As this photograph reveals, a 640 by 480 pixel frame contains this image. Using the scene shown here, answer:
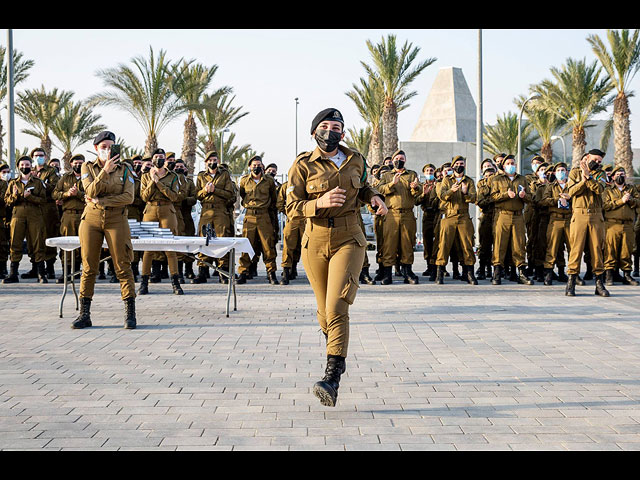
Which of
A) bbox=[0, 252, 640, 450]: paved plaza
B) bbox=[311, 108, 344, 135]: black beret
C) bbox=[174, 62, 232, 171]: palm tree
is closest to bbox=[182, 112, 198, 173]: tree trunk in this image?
bbox=[174, 62, 232, 171]: palm tree

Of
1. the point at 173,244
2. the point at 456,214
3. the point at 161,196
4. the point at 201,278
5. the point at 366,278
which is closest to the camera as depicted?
the point at 173,244

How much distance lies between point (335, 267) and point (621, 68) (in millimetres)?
28928

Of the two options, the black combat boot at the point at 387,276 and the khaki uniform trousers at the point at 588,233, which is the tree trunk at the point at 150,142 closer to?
the black combat boot at the point at 387,276

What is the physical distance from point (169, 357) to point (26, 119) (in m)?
34.0

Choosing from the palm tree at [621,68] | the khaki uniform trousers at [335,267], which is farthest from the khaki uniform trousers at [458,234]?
the palm tree at [621,68]

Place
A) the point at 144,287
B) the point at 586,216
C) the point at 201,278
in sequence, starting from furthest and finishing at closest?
the point at 201,278, the point at 144,287, the point at 586,216

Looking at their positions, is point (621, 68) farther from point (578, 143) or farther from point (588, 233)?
point (588, 233)

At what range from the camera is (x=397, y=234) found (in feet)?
48.1

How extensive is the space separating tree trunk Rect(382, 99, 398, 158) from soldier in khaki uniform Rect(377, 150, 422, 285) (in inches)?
879

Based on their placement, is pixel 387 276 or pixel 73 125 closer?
pixel 387 276

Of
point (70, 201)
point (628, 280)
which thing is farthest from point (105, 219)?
point (628, 280)

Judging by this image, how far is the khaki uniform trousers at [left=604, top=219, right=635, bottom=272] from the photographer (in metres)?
14.4
